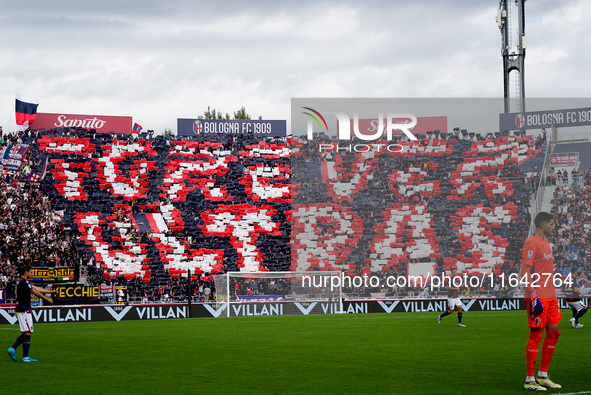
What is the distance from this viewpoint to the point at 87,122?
5894 cm

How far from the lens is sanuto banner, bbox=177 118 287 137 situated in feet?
205

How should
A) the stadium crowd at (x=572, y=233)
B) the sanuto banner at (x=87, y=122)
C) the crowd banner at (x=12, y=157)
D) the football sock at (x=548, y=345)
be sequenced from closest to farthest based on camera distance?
1. the football sock at (x=548, y=345)
2. the stadium crowd at (x=572, y=233)
3. the crowd banner at (x=12, y=157)
4. the sanuto banner at (x=87, y=122)

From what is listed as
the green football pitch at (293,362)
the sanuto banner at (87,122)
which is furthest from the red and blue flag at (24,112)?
the green football pitch at (293,362)

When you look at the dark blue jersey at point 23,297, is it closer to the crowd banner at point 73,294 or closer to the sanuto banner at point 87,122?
the crowd banner at point 73,294

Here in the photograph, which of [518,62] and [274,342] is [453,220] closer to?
[518,62]

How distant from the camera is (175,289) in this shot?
47281mm

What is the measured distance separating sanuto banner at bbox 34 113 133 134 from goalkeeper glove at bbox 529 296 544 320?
50717 mm

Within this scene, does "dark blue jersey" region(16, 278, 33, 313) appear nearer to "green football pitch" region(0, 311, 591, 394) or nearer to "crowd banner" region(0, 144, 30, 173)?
"green football pitch" region(0, 311, 591, 394)

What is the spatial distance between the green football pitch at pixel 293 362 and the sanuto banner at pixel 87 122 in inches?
1276

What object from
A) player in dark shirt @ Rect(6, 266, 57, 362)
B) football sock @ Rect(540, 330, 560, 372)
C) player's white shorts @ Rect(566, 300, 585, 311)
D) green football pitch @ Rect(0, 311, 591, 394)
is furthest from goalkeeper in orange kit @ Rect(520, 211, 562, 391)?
player's white shorts @ Rect(566, 300, 585, 311)

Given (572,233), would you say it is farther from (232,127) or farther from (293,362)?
(293,362)

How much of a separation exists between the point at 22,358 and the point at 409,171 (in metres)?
32.1

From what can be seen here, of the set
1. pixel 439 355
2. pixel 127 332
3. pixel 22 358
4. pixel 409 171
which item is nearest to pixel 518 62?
pixel 409 171

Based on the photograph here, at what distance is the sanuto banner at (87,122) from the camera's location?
2282 inches
